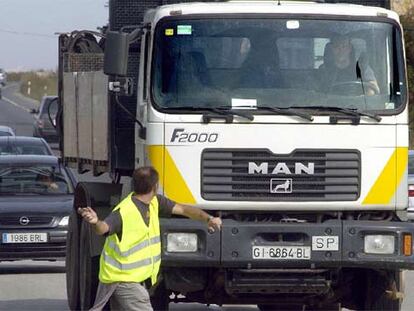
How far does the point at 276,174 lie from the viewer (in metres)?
11.4

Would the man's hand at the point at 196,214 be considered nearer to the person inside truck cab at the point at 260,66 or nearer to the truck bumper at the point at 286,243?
the truck bumper at the point at 286,243

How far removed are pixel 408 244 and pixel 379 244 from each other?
0.24 meters

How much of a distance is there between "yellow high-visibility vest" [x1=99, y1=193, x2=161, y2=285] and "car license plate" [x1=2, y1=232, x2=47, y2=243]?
8231 mm

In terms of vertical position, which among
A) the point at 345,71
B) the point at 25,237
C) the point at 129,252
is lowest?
the point at 25,237

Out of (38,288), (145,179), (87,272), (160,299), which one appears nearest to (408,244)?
(160,299)

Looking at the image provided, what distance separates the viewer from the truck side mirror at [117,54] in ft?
37.2

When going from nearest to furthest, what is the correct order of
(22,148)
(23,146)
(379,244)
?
(379,244) < (23,146) < (22,148)

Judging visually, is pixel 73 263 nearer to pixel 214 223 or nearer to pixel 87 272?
pixel 87 272

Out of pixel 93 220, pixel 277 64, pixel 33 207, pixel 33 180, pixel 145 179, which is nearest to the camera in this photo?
pixel 93 220

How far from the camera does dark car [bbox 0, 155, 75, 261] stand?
1816 centimetres

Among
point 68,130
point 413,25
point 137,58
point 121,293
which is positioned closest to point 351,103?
point 137,58

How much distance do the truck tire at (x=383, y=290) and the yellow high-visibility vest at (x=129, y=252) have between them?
9.10ft

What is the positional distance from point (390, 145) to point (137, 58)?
2.44 meters

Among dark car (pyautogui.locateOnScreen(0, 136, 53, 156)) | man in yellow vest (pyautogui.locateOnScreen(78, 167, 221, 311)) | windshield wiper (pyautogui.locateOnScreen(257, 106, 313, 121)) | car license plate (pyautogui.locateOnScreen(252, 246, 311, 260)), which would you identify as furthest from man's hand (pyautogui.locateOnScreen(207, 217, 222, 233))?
dark car (pyautogui.locateOnScreen(0, 136, 53, 156))
